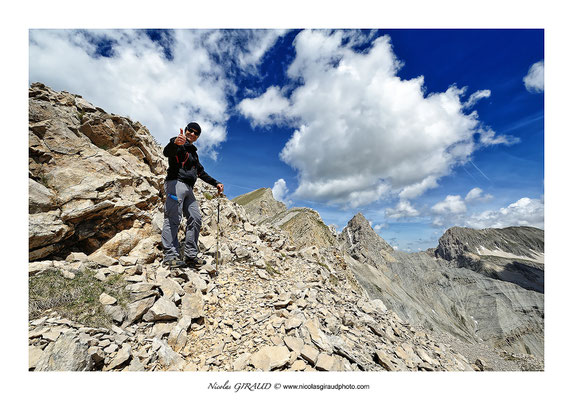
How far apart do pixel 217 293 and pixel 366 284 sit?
185 feet

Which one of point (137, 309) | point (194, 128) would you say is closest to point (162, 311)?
point (137, 309)

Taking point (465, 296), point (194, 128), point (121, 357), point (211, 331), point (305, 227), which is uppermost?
point (194, 128)

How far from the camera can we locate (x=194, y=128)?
6.92 metres

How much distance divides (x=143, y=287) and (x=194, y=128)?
471 centimetres

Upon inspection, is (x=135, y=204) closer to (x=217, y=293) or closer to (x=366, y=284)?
(x=217, y=293)

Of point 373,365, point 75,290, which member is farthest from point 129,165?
point 373,365

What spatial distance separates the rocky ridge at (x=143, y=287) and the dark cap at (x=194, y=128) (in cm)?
335

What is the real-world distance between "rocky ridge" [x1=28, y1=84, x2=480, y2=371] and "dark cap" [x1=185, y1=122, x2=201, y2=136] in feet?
11.0

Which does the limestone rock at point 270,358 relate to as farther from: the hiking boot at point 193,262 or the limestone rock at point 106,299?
the hiking boot at point 193,262

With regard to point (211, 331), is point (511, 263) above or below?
below

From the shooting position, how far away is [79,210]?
21.1 feet

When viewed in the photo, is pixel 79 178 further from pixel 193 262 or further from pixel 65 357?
pixel 65 357

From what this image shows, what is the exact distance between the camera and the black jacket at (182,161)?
6.69 m

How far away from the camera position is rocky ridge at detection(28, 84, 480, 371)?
4027mm
